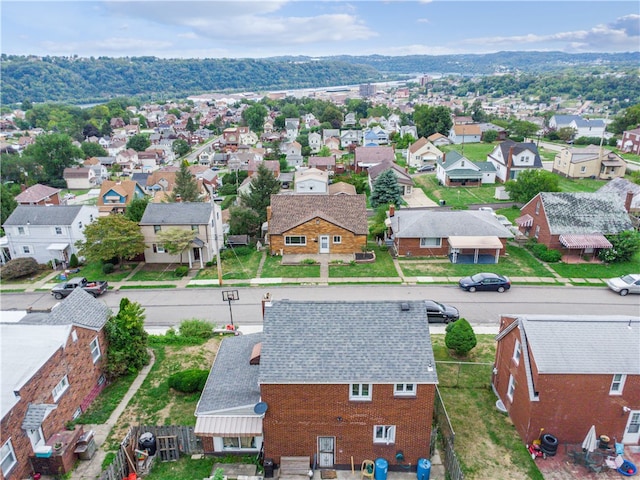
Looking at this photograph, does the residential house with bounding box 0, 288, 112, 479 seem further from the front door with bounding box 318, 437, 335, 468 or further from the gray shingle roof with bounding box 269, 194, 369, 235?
the gray shingle roof with bounding box 269, 194, 369, 235

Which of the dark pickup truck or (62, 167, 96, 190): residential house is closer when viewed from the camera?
the dark pickup truck

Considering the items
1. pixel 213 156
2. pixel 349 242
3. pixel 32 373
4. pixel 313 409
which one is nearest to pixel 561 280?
pixel 349 242

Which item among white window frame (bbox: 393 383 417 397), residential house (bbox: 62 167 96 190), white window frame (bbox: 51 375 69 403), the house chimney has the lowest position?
residential house (bbox: 62 167 96 190)

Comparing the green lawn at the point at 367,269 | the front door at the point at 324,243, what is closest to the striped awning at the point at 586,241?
the green lawn at the point at 367,269

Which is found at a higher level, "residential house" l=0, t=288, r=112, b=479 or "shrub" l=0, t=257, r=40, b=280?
"residential house" l=0, t=288, r=112, b=479

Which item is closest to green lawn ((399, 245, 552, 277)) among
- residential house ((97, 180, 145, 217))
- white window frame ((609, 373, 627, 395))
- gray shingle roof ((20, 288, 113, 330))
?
white window frame ((609, 373, 627, 395))

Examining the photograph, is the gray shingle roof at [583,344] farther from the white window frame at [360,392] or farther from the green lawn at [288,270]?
the green lawn at [288,270]

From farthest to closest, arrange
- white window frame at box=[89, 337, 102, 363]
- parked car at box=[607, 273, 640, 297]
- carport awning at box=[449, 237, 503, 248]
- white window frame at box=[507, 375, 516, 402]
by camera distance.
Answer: carport awning at box=[449, 237, 503, 248]
parked car at box=[607, 273, 640, 297]
white window frame at box=[89, 337, 102, 363]
white window frame at box=[507, 375, 516, 402]
